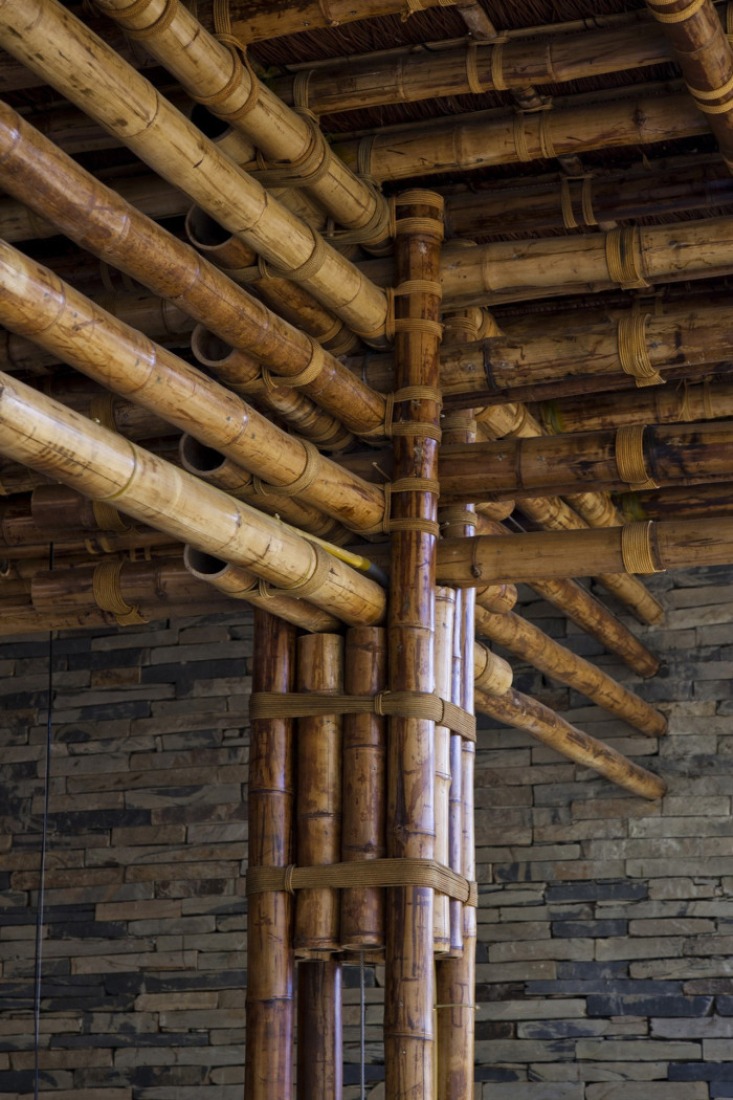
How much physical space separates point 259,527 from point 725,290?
73.7 inches

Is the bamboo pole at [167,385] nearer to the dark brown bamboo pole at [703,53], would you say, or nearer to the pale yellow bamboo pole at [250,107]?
the pale yellow bamboo pole at [250,107]

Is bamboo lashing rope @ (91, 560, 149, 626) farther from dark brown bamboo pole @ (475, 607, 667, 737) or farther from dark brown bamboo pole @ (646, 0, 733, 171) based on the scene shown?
dark brown bamboo pole @ (646, 0, 733, 171)

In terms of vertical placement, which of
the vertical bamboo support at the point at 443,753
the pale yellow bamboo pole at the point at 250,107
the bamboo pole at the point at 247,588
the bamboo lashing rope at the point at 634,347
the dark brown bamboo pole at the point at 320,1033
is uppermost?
the pale yellow bamboo pole at the point at 250,107

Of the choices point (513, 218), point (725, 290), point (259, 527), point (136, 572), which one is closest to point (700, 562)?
point (725, 290)

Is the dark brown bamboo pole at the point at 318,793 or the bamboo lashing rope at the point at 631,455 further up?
the bamboo lashing rope at the point at 631,455

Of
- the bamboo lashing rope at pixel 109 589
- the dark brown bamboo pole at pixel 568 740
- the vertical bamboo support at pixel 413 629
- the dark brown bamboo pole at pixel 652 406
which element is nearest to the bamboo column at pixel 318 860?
the vertical bamboo support at pixel 413 629

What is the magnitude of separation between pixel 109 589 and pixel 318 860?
4.42ft

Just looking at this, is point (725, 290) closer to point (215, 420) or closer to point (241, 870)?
point (215, 420)

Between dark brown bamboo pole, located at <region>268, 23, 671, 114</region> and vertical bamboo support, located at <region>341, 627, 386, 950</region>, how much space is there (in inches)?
60.5

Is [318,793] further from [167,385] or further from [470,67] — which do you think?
[470,67]

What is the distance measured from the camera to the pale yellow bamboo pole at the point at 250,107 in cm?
380

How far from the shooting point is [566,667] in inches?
265

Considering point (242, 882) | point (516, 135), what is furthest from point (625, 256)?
point (242, 882)

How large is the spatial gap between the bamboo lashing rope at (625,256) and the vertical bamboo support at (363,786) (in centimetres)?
127
